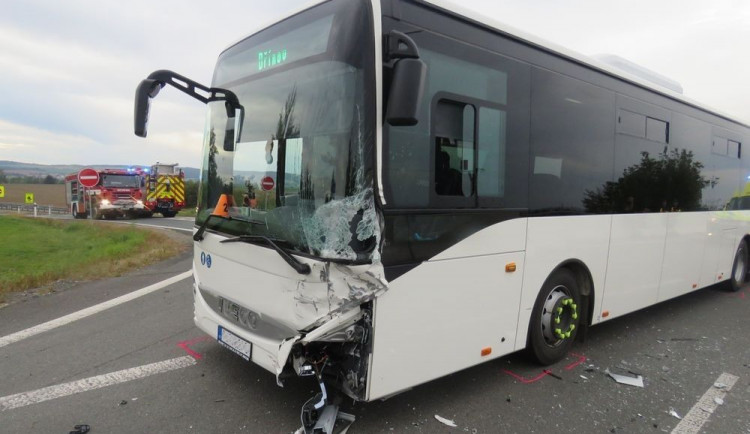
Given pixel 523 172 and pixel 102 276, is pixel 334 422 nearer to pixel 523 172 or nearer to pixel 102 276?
pixel 523 172

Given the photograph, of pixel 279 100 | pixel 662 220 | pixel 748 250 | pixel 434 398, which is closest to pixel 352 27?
pixel 279 100

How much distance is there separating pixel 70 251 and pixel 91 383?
36.2 ft

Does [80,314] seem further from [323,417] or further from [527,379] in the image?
[527,379]

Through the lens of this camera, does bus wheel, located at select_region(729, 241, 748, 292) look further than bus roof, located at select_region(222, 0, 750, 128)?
Yes

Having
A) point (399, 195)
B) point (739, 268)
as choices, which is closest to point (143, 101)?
point (399, 195)

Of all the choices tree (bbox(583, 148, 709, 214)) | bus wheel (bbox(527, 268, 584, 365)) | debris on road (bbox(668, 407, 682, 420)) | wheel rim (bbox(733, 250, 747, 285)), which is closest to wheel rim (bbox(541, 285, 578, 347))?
bus wheel (bbox(527, 268, 584, 365))

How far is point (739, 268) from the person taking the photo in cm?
812

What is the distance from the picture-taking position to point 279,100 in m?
3.31

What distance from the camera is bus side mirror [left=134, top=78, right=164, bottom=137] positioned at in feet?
11.7

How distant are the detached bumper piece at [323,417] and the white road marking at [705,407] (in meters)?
2.48

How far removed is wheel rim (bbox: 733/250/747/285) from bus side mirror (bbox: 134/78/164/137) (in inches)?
369

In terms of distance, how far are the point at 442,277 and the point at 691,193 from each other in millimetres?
4835

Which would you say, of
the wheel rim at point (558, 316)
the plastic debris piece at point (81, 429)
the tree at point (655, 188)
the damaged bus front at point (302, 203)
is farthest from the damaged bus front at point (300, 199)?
the tree at point (655, 188)

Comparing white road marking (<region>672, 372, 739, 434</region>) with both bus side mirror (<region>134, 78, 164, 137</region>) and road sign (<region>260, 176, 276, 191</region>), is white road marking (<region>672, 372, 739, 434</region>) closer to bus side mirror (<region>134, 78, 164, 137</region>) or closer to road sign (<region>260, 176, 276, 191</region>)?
road sign (<region>260, 176, 276, 191</region>)
